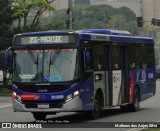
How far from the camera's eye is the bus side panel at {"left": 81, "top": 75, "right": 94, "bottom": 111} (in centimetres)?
1855

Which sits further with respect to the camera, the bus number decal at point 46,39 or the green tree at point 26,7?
the green tree at point 26,7

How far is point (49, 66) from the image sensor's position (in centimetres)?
1827

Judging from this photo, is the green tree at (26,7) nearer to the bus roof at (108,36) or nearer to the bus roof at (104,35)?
the bus roof at (104,35)

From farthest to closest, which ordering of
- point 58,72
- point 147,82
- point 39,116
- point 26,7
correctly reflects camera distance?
point 26,7, point 147,82, point 39,116, point 58,72

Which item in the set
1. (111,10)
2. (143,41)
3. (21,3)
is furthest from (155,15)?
(143,41)

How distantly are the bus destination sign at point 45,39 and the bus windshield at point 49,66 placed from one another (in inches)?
12.4

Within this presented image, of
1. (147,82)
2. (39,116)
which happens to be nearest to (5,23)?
(147,82)

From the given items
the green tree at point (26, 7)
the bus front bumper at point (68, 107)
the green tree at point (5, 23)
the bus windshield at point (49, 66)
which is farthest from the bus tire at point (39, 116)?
the green tree at point (26, 7)

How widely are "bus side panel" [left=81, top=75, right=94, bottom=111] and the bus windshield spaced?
0.61 metres

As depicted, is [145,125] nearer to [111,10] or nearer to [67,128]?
[67,128]

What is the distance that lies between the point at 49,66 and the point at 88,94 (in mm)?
1686

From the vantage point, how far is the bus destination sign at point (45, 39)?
18547 millimetres

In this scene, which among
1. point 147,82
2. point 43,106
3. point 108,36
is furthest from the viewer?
point 147,82

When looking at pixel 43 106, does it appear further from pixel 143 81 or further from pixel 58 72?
pixel 143 81
